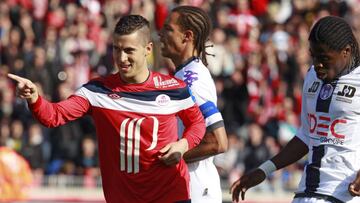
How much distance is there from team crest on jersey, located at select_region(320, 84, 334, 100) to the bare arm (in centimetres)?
105

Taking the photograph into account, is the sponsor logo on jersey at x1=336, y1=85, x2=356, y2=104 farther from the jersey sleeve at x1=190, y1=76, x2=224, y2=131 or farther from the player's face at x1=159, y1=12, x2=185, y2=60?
the player's face at x1=159, y1=12, x2=185, y2=60

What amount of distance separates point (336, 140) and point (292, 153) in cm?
59

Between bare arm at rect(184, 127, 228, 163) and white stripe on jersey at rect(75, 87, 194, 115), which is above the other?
white stripe on jersey at rect(75, 87, 194, 115)

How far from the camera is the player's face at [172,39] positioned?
9094mm

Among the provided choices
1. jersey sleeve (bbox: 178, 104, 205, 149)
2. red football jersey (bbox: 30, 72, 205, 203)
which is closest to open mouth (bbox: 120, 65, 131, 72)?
red football jersey (bbox: 30, 72, 205, 203)

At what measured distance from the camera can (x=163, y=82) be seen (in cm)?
817

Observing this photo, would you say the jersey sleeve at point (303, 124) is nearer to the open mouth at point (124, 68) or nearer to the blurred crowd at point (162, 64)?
the open mouth at point (124, 68)

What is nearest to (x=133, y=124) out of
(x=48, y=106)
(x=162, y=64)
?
(x=48, y=106)

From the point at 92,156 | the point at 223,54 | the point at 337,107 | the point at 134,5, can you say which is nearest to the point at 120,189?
the point at 337,107

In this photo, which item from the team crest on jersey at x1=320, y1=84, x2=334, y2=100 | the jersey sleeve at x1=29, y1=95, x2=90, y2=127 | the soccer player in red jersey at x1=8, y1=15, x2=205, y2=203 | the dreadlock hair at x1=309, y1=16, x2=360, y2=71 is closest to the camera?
the jersey sleeve at x1=29, y1=95, x2=90, y2=127

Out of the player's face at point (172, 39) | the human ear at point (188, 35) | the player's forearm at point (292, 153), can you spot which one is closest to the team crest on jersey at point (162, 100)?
the player's forearm at point (292, 153)

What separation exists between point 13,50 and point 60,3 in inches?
88.8

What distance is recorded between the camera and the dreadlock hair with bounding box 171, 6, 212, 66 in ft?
30.2

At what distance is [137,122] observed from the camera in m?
8.02
